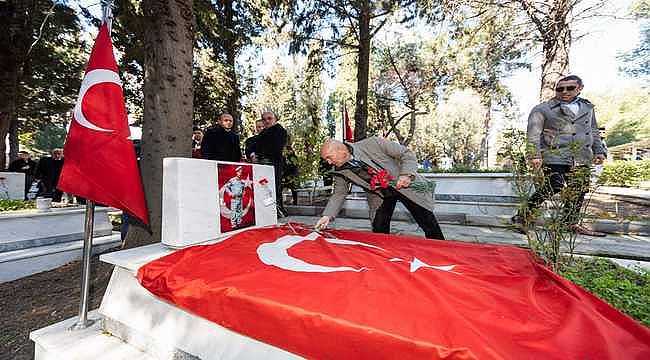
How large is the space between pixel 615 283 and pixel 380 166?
1.89 metres

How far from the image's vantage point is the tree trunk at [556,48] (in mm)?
5453

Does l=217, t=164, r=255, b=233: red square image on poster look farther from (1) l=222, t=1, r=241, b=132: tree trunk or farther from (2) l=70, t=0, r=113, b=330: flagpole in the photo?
(1) l=222, t=1, r=241, b=132: tree trunk

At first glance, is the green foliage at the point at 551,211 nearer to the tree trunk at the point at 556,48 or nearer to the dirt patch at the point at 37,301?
the dirt patch at the point at 37,301

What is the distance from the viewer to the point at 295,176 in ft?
24.2

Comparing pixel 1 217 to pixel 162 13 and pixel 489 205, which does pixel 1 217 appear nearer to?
pixel 162 13

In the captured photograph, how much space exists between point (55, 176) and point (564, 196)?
33.7ft

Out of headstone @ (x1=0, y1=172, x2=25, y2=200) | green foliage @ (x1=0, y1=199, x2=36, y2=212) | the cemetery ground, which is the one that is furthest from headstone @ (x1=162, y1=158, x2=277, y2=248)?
headstone @ (x1=0, y1=172, x2=25, y2=200)

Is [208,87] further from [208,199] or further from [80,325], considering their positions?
[80,325]

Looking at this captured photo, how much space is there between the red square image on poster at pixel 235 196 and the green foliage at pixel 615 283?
2.47m

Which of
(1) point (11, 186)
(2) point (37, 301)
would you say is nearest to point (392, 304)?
(2) point (37, 301)

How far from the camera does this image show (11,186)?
600 centimetres

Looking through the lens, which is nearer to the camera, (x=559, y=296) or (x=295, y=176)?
(x=559, y=296)

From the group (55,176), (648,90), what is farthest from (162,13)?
(648,90)

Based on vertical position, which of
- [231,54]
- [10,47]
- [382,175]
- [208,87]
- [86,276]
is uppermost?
[231,54]
